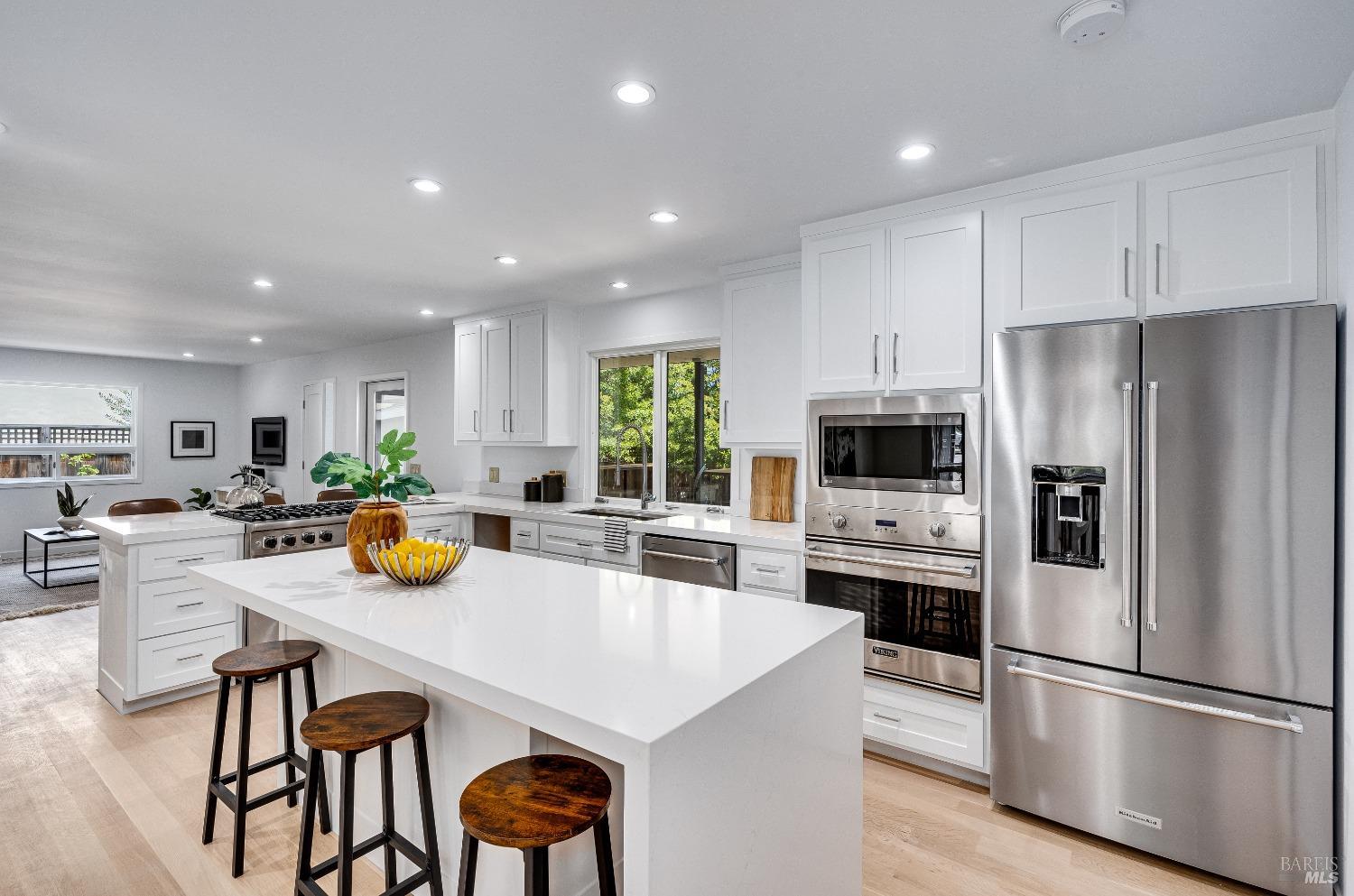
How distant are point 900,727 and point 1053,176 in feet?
7.41

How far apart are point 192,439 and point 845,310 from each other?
9309 millimetres

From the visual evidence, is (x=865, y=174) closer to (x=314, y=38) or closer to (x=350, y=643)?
(x=314, y=38)

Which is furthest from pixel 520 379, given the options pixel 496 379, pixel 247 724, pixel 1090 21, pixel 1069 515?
pixel 1090 21

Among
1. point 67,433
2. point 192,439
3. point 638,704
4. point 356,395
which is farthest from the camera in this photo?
point 192,439

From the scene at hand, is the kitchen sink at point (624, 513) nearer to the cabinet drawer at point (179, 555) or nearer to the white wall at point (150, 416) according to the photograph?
the cabinet drawer at point (179, 555)

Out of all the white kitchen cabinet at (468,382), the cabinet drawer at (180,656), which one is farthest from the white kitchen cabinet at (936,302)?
the cabinet drawer at (180,656)

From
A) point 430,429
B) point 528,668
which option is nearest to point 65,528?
point 430,429

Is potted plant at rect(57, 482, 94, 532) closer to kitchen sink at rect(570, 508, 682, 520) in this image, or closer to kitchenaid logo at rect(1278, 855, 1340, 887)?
kitchen sink at rect(570, 508, 682, 520)

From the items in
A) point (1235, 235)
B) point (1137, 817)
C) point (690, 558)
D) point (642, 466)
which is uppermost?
point (1235, 235)

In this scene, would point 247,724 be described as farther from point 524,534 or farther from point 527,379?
point 527,379

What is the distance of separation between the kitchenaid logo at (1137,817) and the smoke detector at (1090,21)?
2.35 m

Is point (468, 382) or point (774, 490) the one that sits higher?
point (468, 382)

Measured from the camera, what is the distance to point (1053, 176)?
7.99 ft

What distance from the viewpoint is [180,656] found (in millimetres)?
3416
